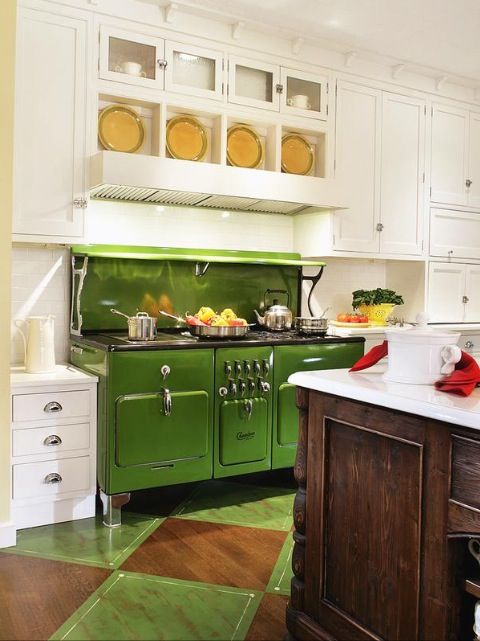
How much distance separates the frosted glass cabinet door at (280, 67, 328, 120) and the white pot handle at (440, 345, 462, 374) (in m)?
2.83

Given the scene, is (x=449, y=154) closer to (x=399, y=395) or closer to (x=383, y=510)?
(x=399, y=395)

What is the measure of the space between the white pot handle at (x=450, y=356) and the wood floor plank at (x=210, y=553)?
1.34 meters

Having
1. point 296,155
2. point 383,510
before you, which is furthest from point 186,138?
point 383,510

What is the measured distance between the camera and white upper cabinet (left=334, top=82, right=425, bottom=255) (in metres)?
4.62

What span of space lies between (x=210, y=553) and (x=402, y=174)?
326cm

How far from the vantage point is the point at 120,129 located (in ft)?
12.9

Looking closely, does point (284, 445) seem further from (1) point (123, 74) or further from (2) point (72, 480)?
(1) point (123, 74)

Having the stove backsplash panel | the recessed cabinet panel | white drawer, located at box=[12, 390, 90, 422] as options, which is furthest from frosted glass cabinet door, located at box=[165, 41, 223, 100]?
the recessed cabinet panel

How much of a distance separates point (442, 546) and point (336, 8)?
11.2 ft

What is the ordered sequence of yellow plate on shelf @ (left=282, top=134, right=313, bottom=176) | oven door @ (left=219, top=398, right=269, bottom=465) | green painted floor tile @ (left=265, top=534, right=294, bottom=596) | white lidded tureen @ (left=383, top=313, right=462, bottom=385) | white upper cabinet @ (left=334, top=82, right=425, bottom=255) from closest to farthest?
white lidded tureen @ (left=383, top=313, right=462, bottom=385) < green painted floor tile @ (left=265, top=534, right=294, bottom=596) < oven door @ (left=219, top=398, right=269, bottom=465) < yellow plate on shelf @ (left=282, top=134, right=313, bottom=176) < white upper cabinet @ (left=334, top=82, right=425, bottom=255)

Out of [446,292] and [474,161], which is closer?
[446,292]

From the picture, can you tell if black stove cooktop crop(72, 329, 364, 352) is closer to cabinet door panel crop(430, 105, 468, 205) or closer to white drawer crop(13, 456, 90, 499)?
white drawer crop(13, 456, 90, 499)

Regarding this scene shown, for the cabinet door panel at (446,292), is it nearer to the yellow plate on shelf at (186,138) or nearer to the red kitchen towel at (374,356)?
the yellow plate on shelf at (186,138)

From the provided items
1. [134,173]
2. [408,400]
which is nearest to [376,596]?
[408,400]
